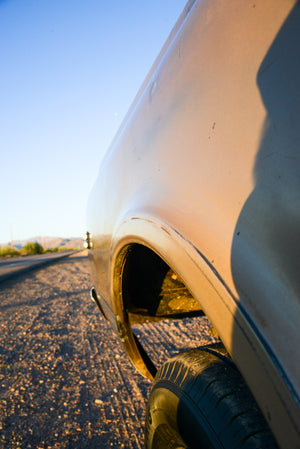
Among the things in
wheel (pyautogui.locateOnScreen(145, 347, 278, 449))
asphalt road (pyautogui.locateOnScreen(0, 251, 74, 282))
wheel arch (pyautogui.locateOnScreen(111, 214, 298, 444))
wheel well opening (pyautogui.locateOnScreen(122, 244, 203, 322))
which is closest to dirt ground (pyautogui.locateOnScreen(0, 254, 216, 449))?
wheel well opening (pyautogui.locateOnScreen(122, 244, 203, 322))

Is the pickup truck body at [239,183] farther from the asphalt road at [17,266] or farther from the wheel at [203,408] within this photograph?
the asphalt road at [17,266]

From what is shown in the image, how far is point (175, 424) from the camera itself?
99 cm

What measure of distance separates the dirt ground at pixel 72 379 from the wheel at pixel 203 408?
839 millimetres

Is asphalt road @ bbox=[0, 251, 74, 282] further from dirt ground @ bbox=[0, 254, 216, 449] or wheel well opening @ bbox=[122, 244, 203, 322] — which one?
wheel well opening @ bbox=[122, 244, 203, 322]

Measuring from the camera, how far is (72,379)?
8.06 ft

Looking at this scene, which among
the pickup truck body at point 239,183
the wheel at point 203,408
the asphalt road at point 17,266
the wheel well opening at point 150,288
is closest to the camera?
the pickup truck body at point 239,183

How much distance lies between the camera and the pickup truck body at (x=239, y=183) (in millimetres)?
534

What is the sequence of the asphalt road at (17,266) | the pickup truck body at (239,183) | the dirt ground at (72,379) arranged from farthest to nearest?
the asphalt road at (17,266), the dirt ground at (72,379), the pickup truck body at (239,183)

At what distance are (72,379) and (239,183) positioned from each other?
2478 millimetres

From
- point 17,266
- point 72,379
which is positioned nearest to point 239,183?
point 72,379

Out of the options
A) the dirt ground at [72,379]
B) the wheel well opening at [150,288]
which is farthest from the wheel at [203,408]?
the dirt ground at [72,379]

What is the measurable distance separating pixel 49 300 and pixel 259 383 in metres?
5.54

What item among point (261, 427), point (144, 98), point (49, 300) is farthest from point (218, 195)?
point (49, 300)

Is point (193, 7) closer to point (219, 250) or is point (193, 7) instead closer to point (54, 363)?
point (219, 250)
